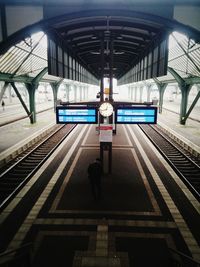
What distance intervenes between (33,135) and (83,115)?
10.2 m

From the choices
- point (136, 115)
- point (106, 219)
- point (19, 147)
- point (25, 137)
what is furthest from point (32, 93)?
point (106, 219)

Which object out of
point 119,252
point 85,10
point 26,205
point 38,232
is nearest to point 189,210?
point 119,252

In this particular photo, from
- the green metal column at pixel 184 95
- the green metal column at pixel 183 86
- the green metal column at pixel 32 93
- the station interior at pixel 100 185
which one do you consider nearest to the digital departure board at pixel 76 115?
the station interior at pixel 100 185

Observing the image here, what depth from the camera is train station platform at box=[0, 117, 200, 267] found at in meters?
5.87

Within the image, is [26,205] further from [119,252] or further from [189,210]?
[189,210]

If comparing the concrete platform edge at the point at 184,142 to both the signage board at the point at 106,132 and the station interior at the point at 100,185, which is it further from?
the signage board at the point at 106,132

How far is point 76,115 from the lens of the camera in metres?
10.7

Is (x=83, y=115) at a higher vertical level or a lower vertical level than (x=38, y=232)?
higher

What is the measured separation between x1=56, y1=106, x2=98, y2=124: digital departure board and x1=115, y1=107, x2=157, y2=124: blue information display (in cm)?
114

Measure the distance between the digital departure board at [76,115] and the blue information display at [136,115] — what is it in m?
1.14

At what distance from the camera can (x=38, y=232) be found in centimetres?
673

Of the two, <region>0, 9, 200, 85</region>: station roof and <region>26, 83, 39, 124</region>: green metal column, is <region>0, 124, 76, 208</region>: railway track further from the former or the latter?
<region>26, 83, 39, 124</region>: green metal column

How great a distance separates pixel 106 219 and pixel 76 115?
16.7ft

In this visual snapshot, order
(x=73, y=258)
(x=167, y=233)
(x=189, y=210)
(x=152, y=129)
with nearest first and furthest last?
(x=73, y=258) < (x=167, y=233) < (x=189, y=210) < (x=152, y=129)
